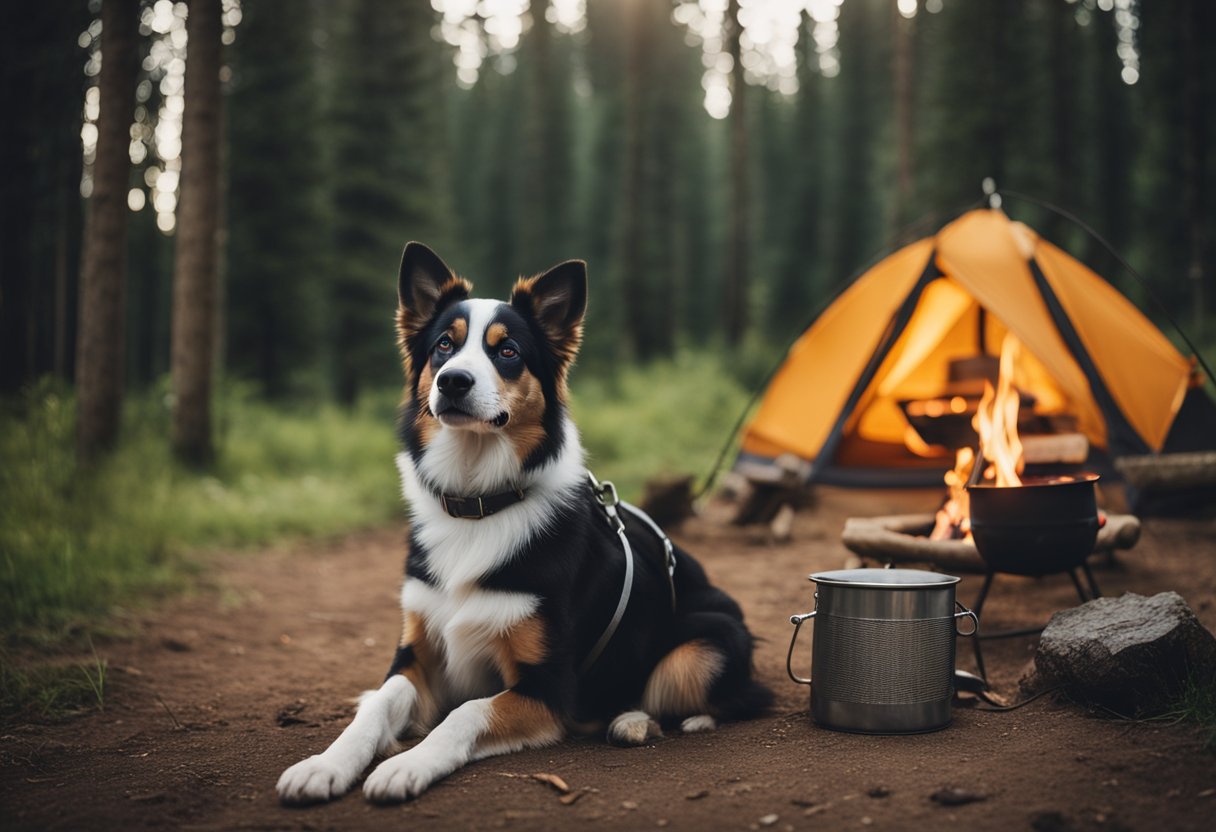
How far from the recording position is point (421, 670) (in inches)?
129

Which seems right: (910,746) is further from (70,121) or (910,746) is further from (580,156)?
(580,156)

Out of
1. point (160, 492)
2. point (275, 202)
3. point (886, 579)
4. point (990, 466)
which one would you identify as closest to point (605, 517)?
point (886, 579)

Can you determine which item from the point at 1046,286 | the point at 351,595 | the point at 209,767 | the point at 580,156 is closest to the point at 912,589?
the point at 209,767

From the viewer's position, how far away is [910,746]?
3070mm

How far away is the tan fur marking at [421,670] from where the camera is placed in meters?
3.23

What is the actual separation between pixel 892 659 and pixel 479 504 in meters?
1.60

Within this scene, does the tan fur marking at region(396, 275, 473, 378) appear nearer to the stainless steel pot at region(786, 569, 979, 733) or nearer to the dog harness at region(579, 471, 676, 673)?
the dog harness at region(579, 471, 676, 673)

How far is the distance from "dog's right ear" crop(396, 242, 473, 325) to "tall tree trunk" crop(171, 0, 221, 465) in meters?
5.88

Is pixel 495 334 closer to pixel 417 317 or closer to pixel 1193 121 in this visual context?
pixel 417 317

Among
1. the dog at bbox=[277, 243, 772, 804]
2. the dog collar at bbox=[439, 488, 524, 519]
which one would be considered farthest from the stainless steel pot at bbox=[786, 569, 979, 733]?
the dog collar at bbox=[439, 488, 524, 519]

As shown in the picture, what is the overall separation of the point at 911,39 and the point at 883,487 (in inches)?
417

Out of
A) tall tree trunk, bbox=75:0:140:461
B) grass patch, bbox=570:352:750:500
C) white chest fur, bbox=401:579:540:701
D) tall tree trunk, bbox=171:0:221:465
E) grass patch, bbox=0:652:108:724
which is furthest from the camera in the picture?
grass patch, bbox=570:352:750:500

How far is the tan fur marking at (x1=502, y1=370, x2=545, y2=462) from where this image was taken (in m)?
3.35

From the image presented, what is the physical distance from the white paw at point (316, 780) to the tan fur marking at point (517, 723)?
449mm
